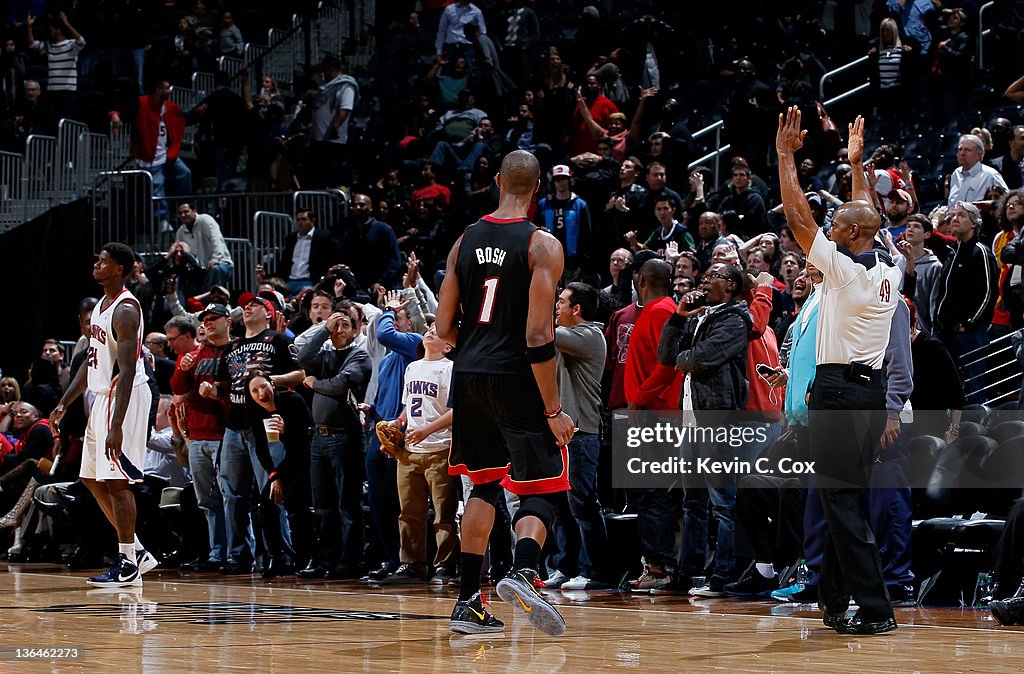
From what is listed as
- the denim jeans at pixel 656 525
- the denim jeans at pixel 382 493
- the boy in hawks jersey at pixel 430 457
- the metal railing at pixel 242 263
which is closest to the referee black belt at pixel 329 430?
the denim jeans at pixel 382 493

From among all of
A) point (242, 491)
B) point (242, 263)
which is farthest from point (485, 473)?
point (242, 263)

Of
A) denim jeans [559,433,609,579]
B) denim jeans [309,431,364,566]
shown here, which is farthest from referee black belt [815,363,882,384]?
denim jeans [309,431,364,566]

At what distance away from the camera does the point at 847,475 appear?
6.73 meters

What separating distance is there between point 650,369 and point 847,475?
10.3 ft

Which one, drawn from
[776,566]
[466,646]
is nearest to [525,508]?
[466,646]

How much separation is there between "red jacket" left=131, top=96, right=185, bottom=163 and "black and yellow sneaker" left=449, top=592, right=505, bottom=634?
13203 mm

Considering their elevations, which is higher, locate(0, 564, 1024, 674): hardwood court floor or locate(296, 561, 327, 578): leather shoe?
locate(0, 564, 1024, 674): hardwood court floor

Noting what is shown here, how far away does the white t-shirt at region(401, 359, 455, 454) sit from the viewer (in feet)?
32.7

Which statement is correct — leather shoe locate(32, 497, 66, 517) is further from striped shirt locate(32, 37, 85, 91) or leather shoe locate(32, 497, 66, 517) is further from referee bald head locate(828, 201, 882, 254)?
striped shirt locate(32, 37, 85, 91)

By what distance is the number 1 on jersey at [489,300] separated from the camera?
6.63 m

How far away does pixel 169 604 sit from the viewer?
820cm

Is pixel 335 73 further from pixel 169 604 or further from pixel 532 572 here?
pixel 532 572

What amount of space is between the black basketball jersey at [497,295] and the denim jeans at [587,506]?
306 centimetres

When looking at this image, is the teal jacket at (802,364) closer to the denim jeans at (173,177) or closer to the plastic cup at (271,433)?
the plastic cup at (271,433)
